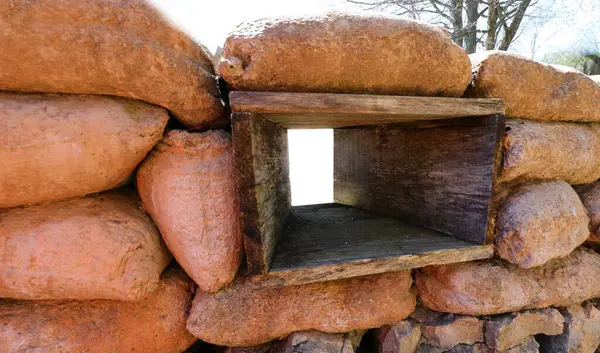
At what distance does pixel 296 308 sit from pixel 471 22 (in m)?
4.43

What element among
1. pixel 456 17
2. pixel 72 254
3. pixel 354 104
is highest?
pixel 456 17

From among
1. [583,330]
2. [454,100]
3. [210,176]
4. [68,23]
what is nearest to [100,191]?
[210,176]

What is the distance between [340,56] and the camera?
739 mm

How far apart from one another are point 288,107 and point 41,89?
60 cm

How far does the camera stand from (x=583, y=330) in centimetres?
106

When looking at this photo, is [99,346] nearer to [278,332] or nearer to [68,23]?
[278,332]

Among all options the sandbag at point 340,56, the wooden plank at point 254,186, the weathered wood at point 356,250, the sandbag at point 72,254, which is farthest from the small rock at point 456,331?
the sandbag at point 72,254

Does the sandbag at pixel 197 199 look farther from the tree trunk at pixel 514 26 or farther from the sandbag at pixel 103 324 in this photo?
the tree trunk at pixel 514 26

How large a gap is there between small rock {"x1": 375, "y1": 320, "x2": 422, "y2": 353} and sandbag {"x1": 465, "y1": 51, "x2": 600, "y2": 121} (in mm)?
844

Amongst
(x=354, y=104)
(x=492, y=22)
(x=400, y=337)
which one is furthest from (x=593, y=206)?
(x=492, y=22)

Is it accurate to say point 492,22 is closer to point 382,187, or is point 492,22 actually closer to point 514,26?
point 514,26

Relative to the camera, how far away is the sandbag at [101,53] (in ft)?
1.94

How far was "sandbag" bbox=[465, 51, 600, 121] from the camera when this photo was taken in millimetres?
904

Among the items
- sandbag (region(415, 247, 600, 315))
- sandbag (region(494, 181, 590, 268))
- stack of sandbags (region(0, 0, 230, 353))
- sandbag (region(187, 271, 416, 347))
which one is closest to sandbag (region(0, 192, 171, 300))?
stack of sandbags (region(0, 0, 230, 353))
